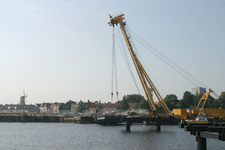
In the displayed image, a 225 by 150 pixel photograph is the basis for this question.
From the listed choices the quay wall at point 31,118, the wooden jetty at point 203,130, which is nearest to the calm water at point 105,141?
the wooden jetty at point 203,130

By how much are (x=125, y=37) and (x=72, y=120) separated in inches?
2045

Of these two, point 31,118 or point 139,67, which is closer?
point 139,67

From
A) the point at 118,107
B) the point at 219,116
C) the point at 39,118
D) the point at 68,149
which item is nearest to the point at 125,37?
the point at 219,116

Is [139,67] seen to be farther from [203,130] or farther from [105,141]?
[203,130]

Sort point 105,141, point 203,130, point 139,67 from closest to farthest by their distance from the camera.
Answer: point 203,130
point 105,141
point 139,67

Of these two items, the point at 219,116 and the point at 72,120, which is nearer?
the point at 219,116

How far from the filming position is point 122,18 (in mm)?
64875

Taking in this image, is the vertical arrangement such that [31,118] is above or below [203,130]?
below

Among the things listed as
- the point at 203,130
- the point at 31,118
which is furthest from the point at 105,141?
the point at 31,118

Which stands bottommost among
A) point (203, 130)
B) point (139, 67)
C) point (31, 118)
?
point (31, 118)

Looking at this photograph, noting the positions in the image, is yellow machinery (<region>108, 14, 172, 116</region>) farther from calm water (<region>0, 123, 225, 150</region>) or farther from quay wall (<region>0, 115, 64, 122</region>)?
quay wall (<region>0, 115, 64, 122</region>)

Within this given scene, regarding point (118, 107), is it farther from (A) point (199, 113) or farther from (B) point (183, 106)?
(A) point (199, 113)

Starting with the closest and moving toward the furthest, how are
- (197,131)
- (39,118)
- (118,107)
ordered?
(197,131) → (39,118) → (118,107)

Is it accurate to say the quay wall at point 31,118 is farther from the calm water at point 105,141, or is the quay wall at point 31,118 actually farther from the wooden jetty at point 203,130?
the wooden jetty at point 203,130
